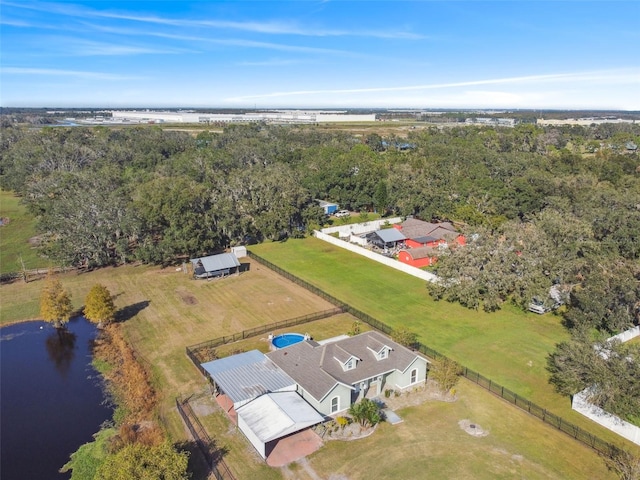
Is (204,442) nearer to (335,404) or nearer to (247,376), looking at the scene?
(247,376)

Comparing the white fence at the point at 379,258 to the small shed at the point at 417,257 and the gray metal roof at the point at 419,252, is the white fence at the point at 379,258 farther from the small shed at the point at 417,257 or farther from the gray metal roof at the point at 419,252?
the gray metal roof at the point at 419,252

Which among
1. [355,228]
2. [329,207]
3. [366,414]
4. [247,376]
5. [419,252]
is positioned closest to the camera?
[366,414]

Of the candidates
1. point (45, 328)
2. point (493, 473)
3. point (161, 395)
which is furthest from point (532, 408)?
point (45, 328)

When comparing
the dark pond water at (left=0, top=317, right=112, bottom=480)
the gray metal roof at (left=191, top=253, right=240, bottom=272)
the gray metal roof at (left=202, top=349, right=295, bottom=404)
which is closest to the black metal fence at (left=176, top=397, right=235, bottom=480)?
the gray metal roof at (left=202, top=349, right=295, bottom=404)

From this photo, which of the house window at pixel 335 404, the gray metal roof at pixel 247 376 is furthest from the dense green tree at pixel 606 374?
the gray metal roof at pixel 247 376

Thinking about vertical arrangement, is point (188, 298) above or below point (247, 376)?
below

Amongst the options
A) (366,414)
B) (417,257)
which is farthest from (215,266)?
(366,414)

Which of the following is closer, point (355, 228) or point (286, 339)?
point (286, 339)
